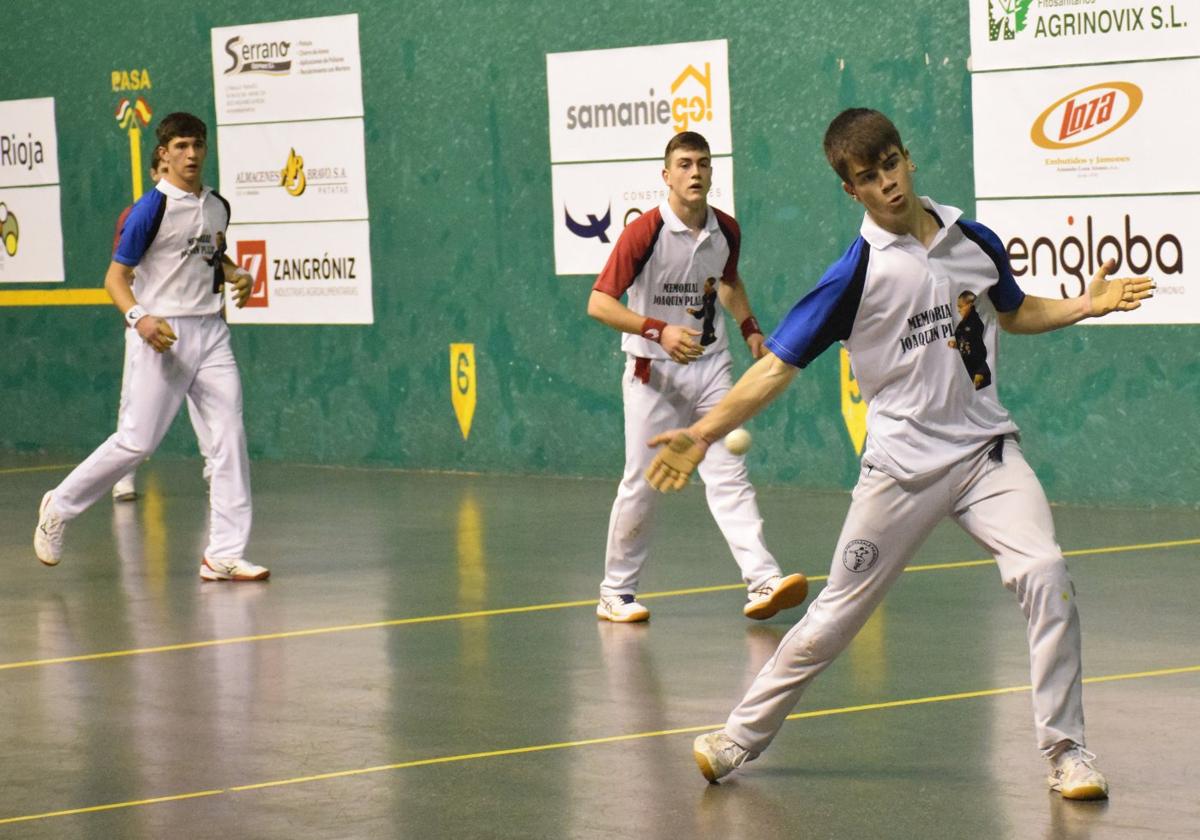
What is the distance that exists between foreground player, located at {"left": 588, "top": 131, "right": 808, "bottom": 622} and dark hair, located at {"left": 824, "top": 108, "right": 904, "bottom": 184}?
308 cm

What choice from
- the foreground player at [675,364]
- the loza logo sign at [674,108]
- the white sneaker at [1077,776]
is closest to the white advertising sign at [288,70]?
the loza logo sign at [674,108]

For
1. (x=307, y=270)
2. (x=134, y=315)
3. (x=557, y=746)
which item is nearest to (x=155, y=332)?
(x=134, y=315)

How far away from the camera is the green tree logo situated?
12422mm

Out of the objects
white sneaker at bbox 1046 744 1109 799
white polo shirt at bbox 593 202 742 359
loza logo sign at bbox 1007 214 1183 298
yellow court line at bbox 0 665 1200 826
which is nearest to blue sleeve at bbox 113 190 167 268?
white polo shirt at bbox 593 202 742 359

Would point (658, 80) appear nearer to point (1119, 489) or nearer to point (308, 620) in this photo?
point (1119, 489)

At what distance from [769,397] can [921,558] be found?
4768 millimetres

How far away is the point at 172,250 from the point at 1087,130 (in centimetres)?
487

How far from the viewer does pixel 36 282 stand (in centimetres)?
1803

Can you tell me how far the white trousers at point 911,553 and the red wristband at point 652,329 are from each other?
277 centimetres

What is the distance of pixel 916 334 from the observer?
6336mm

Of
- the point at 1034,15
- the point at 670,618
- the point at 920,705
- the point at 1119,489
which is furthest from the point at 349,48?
the point at 920,705

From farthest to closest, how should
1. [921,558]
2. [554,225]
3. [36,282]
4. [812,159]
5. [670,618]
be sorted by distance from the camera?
[36,282] < [554,225] < [812,159] < [921,558] < [670,618]

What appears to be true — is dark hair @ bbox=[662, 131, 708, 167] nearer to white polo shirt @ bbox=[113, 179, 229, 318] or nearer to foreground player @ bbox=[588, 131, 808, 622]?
foreground player @ bbox=[588, 131, 808, 622]

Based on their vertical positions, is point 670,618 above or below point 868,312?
below
